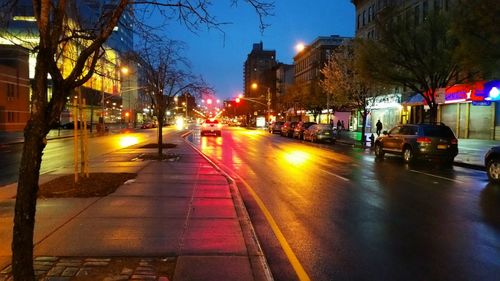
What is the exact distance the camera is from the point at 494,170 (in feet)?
50.8

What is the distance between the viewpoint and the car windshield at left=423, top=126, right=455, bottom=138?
2109cm

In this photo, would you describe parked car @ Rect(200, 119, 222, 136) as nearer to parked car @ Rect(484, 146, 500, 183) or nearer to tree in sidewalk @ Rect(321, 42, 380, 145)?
tree in sidewalk @ Rect(321, 42, 380, 145)

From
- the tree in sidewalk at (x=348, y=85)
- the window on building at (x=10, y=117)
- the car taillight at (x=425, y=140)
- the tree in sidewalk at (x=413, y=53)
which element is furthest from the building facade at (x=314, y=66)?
the car taillight at (x=425, y=140)

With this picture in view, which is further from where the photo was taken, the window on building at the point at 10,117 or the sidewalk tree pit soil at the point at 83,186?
→ the window on building at the point at 10,117

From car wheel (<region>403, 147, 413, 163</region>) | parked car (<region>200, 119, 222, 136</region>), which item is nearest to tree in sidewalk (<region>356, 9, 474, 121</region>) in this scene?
car wheel (<region>403, 147, 413, 163</region>)

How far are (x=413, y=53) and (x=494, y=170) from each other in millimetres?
13291

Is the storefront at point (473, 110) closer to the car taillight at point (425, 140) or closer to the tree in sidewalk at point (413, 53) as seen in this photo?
the tree in sidewalk at point (413, 53)

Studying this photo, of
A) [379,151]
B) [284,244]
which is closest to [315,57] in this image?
[379,151]

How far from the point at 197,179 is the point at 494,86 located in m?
24.8

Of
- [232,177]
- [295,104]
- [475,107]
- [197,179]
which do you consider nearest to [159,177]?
[197,179]

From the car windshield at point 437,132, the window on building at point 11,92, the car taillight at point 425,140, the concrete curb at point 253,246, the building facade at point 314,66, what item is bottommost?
the concrete curb at point 253,246

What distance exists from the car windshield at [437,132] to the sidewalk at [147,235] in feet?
39.8

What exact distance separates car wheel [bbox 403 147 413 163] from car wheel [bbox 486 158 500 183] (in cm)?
577

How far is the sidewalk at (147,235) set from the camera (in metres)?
5.74
